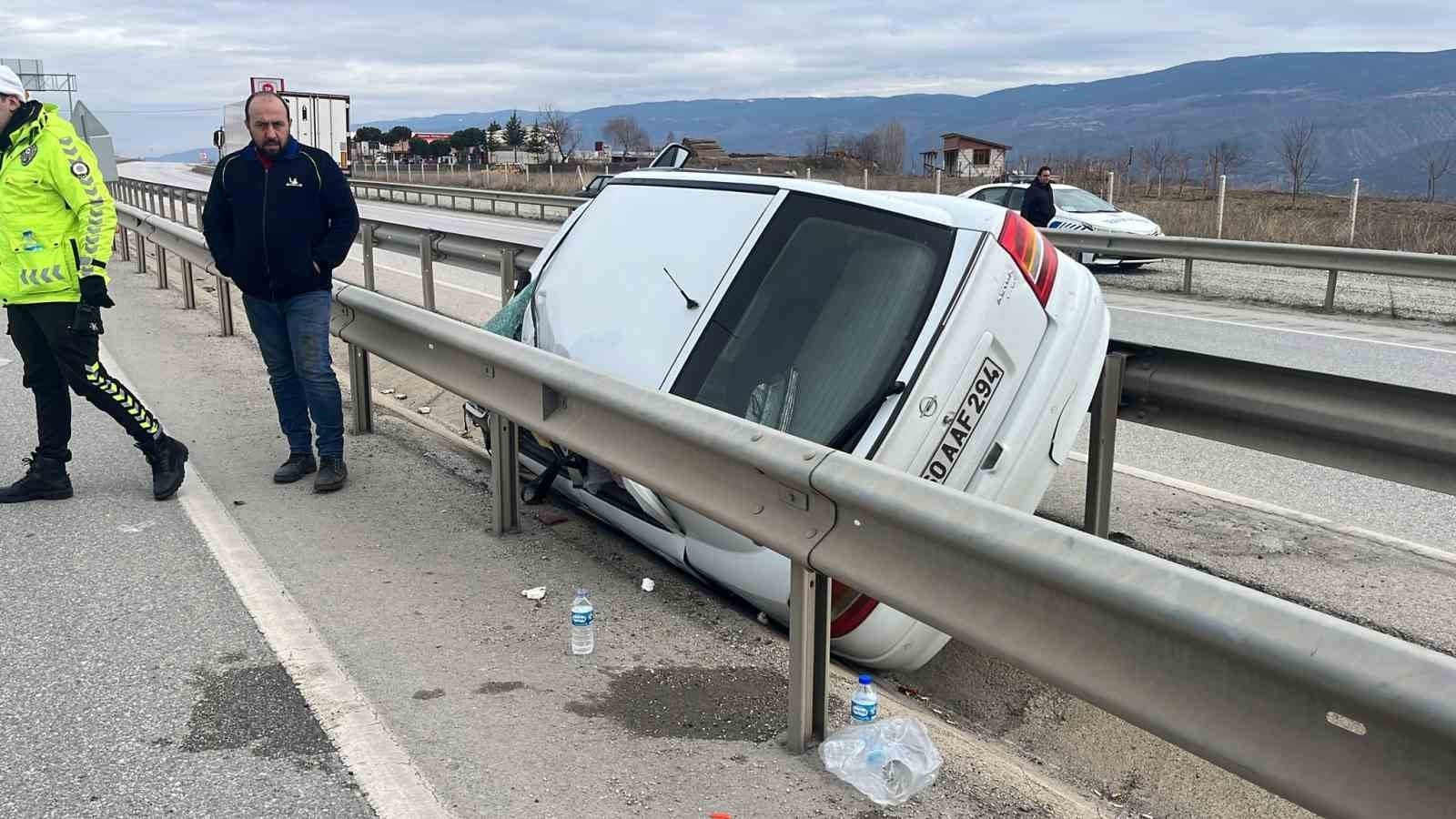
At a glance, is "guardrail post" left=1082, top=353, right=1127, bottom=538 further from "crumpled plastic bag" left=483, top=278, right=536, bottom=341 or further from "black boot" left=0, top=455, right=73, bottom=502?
"black boot" left=0, top=455, right=73, bottom=502

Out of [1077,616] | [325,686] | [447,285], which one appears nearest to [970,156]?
[447,285]

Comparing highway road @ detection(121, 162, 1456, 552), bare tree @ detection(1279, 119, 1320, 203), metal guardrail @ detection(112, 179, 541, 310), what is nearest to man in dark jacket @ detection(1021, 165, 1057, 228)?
highway road @ detection(121, 162, 1456, 552)

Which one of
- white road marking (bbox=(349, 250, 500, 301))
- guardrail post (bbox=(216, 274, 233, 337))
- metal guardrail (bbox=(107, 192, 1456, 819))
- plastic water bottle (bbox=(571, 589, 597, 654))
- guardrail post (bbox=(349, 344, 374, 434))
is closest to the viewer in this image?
metal guardrail (bbox=(107, 192, 1456, 819))

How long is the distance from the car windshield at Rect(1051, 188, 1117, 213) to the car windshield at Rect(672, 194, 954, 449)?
15701 millimetres

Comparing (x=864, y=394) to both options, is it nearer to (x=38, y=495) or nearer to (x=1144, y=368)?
(x=1144, y=368)

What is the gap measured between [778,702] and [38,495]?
4.10 m

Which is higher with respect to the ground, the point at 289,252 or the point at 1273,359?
the point at 289,252

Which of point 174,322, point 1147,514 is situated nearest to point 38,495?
point 1147,514

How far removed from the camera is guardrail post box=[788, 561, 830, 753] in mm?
3357

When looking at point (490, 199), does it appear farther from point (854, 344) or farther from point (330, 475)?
point (854, 344)

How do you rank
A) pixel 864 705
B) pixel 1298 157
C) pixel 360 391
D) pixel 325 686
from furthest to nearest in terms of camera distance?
pixel 1298 157 → pixel 360 391 → pixel 325 686 → pixel 864 705

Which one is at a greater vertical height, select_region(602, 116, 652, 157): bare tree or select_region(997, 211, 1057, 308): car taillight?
select_region(602, 116, 652, 157): bare tree

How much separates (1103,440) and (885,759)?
2350 millimetres

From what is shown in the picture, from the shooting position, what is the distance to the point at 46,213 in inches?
225
